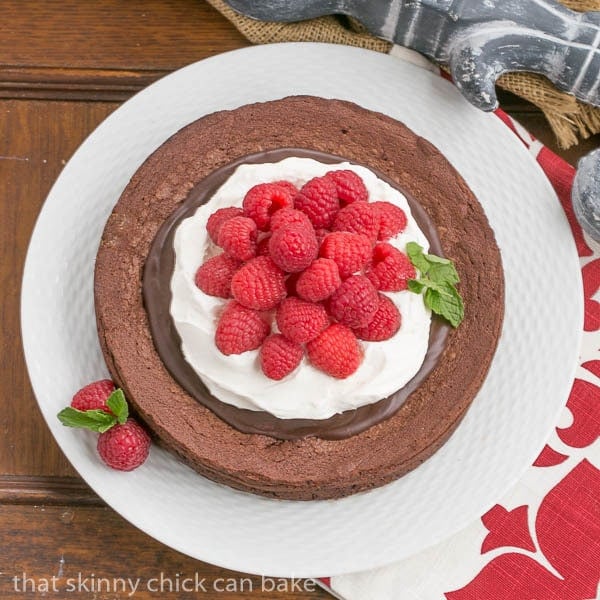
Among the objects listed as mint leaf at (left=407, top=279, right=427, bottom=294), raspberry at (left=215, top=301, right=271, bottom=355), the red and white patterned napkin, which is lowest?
the red and white patterned napkin

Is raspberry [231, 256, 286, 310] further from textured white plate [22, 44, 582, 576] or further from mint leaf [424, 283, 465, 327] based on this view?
textured white plate [22, 44, 582, 576]

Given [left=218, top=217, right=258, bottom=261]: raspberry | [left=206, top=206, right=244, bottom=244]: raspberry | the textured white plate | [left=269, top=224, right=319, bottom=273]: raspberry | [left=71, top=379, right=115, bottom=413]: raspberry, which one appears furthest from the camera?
the textured white plate

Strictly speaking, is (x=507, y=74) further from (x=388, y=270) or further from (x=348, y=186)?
(x=388, y=270)

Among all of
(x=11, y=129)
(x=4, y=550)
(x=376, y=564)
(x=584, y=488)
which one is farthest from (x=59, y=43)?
(x=584, y=488)

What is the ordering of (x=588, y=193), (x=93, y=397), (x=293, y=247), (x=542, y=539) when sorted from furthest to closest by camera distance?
1. (x=542, y=539)
2. (x=588, y=193)
3. (x=93, y=397)
4. (x=293, y=247)

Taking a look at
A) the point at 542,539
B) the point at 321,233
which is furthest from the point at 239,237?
the point at 542,539

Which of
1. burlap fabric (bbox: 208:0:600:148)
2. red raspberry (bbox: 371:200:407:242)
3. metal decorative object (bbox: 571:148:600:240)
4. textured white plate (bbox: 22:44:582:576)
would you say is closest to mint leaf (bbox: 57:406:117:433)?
textured white plate (bbox: 22:44:582:576)

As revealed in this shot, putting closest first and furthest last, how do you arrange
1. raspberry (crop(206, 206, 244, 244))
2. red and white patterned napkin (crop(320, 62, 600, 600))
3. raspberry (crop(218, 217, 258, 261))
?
1. raspberry (crop(218, 217, 258, 261))
2. raspberry (crop(206, 206, 244, 244))
3. red and white patterned napkin (crop(320, 62, 600, 600))
